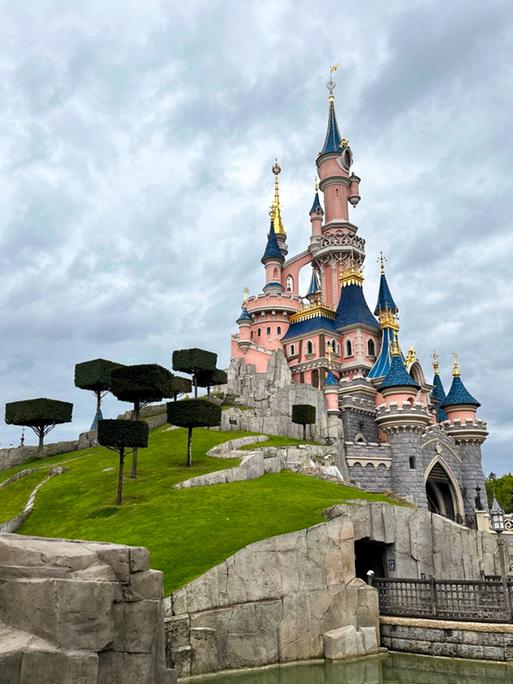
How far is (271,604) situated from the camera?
18.8 meters

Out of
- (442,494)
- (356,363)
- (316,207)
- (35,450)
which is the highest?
(316,207)

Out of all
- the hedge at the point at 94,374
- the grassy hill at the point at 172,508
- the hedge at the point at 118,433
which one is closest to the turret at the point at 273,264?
the hedge at the point at 94,374

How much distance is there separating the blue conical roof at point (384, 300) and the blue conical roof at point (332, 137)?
62.5 feet

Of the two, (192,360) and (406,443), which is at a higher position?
(192,360)

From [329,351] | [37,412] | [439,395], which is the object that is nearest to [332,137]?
[329,351]

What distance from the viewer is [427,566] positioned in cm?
2669

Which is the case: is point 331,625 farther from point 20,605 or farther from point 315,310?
point 315,310

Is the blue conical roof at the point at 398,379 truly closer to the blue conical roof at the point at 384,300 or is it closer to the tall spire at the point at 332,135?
the blue conical roof at the point at 384,300

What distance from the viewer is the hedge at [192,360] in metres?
49.8

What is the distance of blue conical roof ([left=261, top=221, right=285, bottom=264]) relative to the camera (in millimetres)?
77875

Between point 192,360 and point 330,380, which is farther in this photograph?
point 330,380

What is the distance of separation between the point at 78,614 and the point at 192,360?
40.7 m

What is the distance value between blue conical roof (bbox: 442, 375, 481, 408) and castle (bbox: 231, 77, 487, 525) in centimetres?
11

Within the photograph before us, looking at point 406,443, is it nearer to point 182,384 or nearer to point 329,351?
point 329,351
